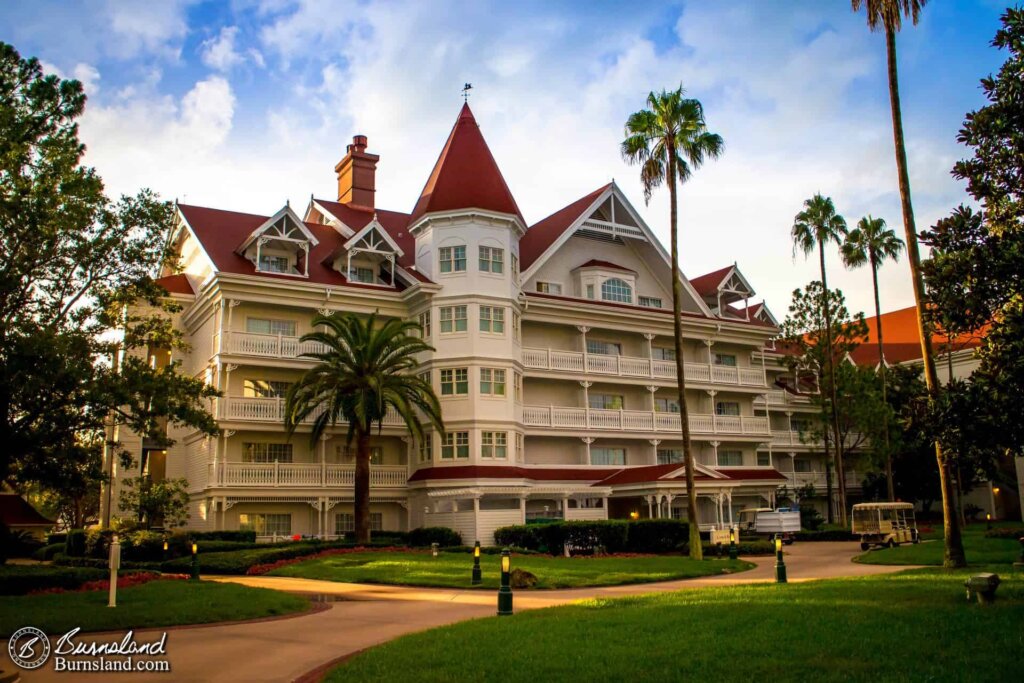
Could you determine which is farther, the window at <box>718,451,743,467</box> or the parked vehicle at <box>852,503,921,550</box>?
the window at <box>718,451,743,467</box>

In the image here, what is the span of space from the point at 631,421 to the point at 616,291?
7104 millimetres

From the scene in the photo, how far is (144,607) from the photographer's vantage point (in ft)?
56.8

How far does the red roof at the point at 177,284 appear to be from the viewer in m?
43.8

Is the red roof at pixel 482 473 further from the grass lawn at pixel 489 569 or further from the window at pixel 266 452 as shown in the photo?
the grass lawn at pixel 489 569

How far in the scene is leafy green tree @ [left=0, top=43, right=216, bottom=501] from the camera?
23000 mm

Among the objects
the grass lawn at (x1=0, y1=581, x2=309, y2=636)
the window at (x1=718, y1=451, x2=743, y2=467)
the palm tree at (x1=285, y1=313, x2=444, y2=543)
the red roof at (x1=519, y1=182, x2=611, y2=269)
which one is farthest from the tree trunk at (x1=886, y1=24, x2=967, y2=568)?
the window at (x1=718, y1=451, x2=743, y2=467)

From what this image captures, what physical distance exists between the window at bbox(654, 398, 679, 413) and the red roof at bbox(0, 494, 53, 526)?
37502 mm

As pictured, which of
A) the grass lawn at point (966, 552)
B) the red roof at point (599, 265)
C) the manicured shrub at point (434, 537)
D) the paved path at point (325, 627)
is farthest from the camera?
the red roof at point (599, 265)

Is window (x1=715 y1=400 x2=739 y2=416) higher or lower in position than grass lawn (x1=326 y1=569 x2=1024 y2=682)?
higher

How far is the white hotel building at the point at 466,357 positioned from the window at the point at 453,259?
0.09 metres

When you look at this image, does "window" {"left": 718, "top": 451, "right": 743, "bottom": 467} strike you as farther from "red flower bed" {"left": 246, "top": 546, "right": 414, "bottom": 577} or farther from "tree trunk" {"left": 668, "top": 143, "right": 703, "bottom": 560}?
"red flower bed" {"left": 246, "top": 546, "right": 414, "bottom": 577}

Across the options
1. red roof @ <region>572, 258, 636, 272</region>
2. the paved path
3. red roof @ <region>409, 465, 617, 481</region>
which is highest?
red roof @ <region>572, 258, 636, 272</region>

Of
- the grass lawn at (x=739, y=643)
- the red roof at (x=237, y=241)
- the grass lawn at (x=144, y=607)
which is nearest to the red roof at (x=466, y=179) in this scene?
the red roof at (x=237, y=241)

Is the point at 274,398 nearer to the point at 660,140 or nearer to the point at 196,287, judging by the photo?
the point at 196,287
